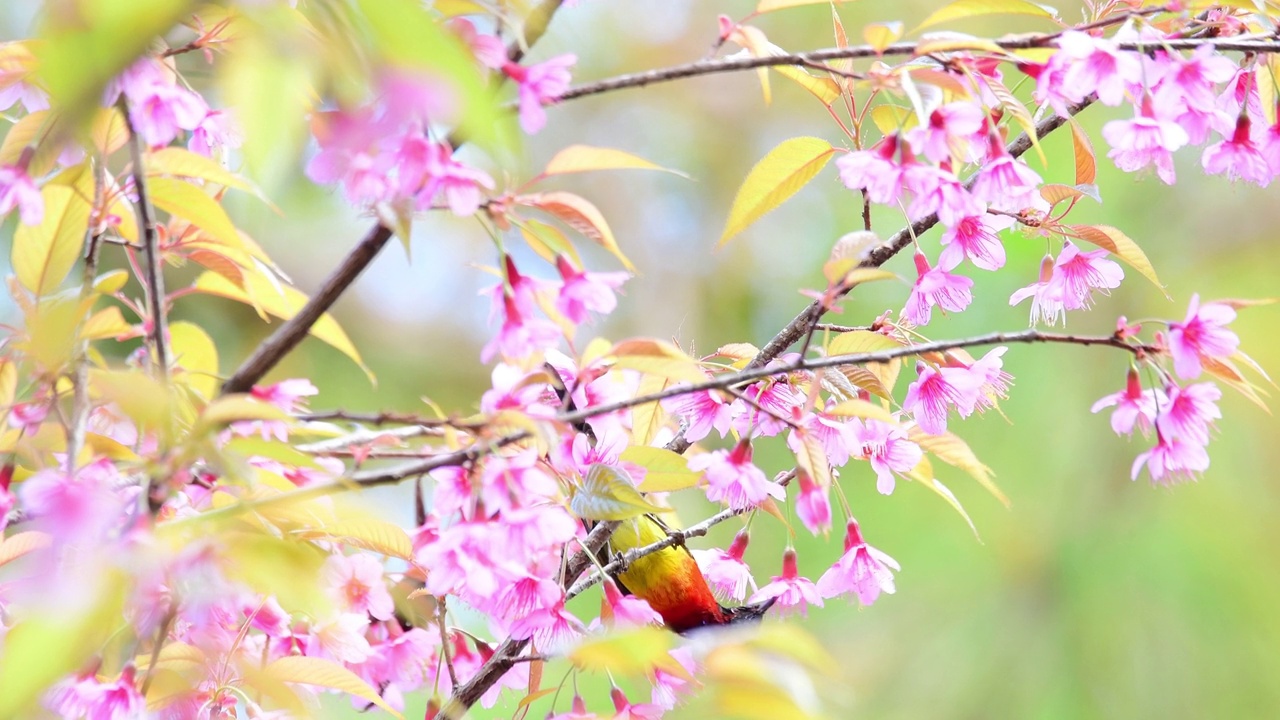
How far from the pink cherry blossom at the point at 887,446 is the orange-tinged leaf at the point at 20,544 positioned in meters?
0.48

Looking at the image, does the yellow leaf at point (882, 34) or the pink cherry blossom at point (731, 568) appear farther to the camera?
the pink cherry blossom at point (731, 568)

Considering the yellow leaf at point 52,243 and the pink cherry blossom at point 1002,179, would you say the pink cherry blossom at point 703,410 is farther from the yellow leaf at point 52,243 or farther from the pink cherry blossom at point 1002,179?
the yellow leaf at point 52,243

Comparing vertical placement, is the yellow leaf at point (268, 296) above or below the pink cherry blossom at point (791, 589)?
above

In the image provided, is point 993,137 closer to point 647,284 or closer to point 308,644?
point 308,644

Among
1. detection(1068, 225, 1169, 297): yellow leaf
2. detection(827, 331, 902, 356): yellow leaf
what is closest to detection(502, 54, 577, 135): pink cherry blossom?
detection(827, 331, 902, 356): yellow leaf

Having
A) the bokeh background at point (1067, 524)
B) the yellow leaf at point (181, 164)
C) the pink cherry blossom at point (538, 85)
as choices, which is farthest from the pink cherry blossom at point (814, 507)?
the bokeh background at point (1067, 524)

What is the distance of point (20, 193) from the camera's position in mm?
482

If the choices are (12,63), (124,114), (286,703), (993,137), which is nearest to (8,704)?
(286,703)

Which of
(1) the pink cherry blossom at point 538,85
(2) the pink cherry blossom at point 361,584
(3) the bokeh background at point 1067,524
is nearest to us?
(1) the pink cherry blossom at point 538,85

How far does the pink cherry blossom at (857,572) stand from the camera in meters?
0.69

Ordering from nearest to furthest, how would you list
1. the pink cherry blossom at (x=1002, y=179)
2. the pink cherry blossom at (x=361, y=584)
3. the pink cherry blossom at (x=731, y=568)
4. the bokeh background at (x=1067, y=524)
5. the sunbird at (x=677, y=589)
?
the pink cherry blossom at (x=1002, y=179)
the pink cherry blossom at (x=361, y=584)
the pink cherry blossom at (x=731, y=568)
the sunbird at (x=677, y=589)
the bokeh background at (x=1067, y=524)

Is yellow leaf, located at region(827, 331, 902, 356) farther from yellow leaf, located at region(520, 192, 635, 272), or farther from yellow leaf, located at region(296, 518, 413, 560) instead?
yellow leaf, located at region(296, 518, 413, 560)

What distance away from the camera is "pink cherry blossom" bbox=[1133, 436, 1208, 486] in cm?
58

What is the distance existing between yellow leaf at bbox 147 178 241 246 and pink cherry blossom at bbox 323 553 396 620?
233mm
